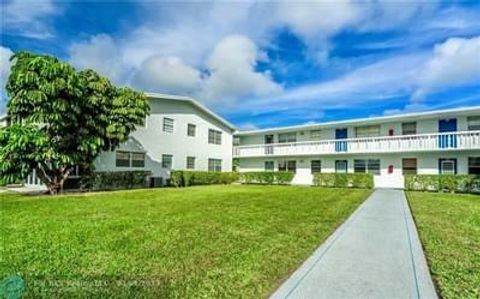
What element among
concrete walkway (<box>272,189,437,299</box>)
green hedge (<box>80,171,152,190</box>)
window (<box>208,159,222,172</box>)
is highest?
window (<box>208,159,222,172</box>)

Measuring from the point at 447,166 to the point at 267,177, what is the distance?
13.2 metres

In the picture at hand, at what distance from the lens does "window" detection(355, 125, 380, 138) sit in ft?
85.0

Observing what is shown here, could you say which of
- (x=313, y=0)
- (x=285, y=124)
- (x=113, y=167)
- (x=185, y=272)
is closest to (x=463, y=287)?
(x=185, y=272)

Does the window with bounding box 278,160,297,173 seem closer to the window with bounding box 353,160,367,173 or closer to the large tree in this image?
the window with bounding box 353,160,367,173

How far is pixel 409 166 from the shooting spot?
947 inches

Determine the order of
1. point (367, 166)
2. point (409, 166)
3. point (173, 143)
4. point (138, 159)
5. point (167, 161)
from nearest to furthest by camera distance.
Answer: point (138, 159), point (409, 166), point (167, 161), point (173, 143), point (367, 166)

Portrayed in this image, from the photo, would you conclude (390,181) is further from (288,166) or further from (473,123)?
(288,166)

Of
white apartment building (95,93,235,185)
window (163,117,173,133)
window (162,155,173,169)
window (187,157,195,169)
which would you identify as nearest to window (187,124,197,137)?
white apartment building (95,93,235,185)

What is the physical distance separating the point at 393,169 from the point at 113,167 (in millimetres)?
19311

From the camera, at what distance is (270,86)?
1651 inches

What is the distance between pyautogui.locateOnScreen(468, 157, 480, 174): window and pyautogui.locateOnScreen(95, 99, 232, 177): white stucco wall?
18.5 metres

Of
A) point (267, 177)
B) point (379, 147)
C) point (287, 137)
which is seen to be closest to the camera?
point (379, 147)

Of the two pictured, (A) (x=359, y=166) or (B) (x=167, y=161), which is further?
(A) (x=359, y=166)

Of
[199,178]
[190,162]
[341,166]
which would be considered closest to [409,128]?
[341,166]
